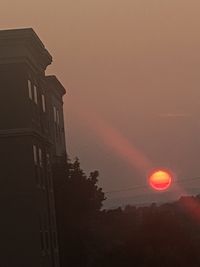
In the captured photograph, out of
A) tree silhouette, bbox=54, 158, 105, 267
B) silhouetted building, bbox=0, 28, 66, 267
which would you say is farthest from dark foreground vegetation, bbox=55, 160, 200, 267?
silhouetted building, bbox=0, 28, 66, 267

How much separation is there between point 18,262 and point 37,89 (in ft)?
28.4

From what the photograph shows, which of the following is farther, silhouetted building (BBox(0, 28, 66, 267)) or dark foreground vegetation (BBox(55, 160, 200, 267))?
dark foreground vegetation (BBox(55, 160, 200, 267))

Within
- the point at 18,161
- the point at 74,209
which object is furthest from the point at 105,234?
the point at 18,161

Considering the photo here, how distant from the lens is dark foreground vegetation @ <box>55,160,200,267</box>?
43406 mm

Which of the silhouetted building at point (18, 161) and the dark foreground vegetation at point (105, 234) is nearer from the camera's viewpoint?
the silhouetted building at point (18, 161)

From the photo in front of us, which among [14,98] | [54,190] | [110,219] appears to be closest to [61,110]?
[110,219]

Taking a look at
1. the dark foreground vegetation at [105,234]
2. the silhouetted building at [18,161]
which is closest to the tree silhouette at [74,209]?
the dark foreground vegetation at [105,234]

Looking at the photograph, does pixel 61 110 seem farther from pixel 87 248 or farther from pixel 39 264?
pixel 39 264

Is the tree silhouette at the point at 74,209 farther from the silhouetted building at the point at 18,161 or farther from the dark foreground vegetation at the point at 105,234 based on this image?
the silhouetted building at the point at 18,161

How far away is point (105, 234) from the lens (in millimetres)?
49031

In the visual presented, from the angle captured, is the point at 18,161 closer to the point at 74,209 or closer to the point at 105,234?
the point at 74,209

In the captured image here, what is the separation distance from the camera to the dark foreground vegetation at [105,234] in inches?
1709

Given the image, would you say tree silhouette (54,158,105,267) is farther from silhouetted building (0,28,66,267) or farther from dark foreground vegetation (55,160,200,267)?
silhouetted building (0,28,66,267)

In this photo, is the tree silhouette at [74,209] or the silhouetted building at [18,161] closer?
the silhouetted building at [18,161]
